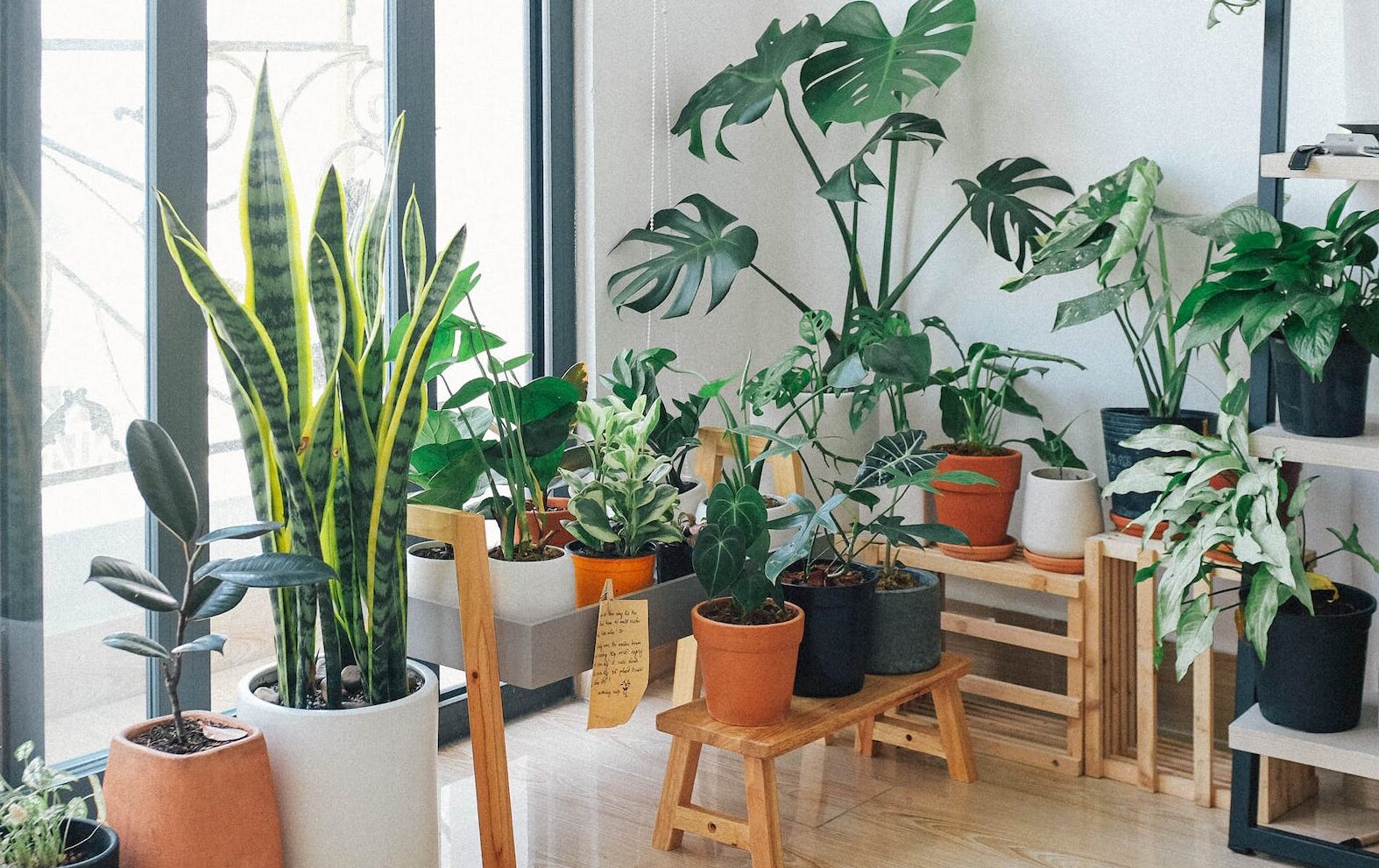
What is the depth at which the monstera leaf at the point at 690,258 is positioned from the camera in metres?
2.48

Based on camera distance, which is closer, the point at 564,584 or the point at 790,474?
the point at 564,584

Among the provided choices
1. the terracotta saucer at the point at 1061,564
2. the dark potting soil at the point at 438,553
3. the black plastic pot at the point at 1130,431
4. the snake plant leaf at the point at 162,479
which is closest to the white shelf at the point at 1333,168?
the black plastic pot at the point at 1130,431

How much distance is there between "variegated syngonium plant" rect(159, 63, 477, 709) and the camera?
63.2 inches

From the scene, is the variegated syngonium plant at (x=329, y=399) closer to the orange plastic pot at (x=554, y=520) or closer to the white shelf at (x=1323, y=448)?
the orange plastic pot at (x=554, y=520)

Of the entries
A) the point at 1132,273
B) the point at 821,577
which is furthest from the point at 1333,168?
the point at 821,577

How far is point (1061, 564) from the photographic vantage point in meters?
2.45

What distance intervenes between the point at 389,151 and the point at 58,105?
55cm

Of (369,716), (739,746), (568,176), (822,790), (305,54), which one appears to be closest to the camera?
(369,716)

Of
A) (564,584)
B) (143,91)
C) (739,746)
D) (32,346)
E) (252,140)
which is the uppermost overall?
(143,91)

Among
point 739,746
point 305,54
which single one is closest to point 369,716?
point 739,746

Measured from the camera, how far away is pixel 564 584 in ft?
6.32

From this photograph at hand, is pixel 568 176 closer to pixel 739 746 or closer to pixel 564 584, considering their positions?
pixel 564 584

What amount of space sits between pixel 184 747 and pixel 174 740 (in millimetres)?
26

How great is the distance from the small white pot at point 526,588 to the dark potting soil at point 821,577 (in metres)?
0.40
